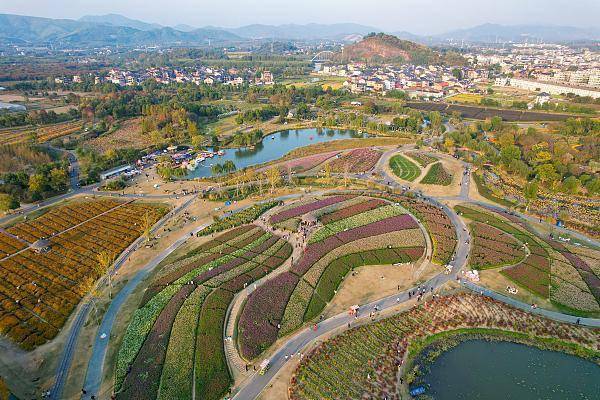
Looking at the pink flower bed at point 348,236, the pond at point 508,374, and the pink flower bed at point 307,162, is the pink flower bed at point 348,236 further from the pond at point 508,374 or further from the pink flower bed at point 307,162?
the pink flower bed at point 307,162

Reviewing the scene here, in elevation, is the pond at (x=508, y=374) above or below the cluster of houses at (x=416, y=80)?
below

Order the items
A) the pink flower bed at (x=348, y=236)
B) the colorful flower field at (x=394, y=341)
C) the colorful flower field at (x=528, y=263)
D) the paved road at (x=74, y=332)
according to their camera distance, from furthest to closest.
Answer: the pink flower bed at (x=348, y=236) → the colorful flower field at (x=528, y=263) → the paved road at (x=74, y=332) → the colorful flower field at (x=394, y=341)

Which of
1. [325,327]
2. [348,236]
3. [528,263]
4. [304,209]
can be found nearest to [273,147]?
[304,209]

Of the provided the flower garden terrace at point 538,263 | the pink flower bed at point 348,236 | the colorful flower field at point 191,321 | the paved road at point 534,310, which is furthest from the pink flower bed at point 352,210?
the paved road at point 534,310

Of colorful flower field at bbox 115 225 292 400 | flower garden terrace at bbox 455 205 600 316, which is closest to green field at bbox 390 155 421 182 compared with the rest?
flower garden terrace at bbox 455 205 600 316

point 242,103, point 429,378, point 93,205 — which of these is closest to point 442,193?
point 429,378

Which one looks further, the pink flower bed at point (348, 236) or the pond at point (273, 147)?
the pond at point (273, 147)
